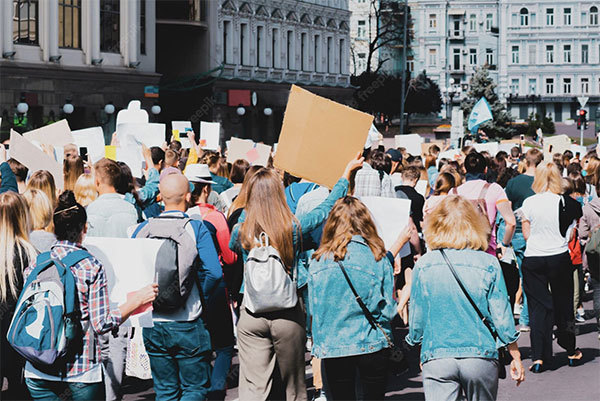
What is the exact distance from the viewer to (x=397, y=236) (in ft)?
25.7

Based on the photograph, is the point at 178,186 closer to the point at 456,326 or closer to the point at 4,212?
the point at 4,212

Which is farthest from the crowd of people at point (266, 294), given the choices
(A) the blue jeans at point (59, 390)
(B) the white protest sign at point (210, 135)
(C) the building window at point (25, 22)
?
(C) the building window at point (25, 22)

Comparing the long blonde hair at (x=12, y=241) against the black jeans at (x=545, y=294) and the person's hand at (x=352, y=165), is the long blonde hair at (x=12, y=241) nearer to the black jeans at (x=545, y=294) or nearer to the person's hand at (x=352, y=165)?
the person's hand at (x=352, y=165)

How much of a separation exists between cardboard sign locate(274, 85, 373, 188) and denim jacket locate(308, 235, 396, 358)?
1096 mm

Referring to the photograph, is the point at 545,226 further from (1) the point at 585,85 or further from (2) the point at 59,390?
(1) the point at 585,85

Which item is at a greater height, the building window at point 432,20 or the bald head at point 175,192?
the building window at point 432,20

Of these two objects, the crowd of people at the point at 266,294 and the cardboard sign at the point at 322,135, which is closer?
the crowd of people at the point at 266,294

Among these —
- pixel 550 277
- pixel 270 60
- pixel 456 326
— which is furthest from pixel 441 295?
pixel 270 60

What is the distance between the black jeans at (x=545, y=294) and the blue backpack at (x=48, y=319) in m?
5.79

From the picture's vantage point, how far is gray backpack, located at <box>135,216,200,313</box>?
6.74m

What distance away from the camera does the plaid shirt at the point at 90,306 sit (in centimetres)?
565

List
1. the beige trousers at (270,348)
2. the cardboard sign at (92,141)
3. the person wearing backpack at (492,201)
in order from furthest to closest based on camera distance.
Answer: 1. the cardboard sign at (92,141)
2. the person wearing backpack at (492,201)
3. the beige trousers at (270,348)

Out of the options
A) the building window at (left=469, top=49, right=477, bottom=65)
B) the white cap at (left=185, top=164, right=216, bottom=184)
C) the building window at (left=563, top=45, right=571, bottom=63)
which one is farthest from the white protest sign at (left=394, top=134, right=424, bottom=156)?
the building window at (left=563, top=45, right=571, bottom=63)

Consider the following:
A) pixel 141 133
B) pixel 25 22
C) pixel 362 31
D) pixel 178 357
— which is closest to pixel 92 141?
pixel 141 133
